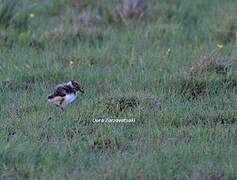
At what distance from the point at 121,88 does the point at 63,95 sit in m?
0.93

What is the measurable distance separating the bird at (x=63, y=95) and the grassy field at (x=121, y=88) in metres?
0.09

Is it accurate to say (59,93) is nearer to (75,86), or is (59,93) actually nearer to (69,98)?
(69,98)

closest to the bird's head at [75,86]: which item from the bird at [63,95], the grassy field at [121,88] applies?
the bird at [63,95]

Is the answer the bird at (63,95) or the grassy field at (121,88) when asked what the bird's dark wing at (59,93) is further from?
the grassy field at (121,88)

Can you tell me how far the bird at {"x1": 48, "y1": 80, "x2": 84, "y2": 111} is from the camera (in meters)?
7.29

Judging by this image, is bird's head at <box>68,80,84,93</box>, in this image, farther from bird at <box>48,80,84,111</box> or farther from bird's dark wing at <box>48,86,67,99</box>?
bird's dark wing at <box>48,86,67,99</box>

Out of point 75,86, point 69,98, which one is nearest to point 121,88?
point 75,86

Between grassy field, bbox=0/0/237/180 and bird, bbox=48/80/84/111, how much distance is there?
0.09 meters

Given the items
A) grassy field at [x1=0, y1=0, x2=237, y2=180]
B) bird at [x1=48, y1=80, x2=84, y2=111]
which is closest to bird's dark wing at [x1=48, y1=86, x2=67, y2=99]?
bird at [x1=48, y1=80, x2=84, y2=111]

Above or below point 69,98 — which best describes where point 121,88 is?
below

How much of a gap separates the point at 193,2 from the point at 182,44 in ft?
5.91

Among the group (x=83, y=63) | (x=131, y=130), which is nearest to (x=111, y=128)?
(x=131, y=130)

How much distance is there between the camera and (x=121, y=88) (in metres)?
8.05

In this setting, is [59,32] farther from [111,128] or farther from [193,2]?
[111,128]
